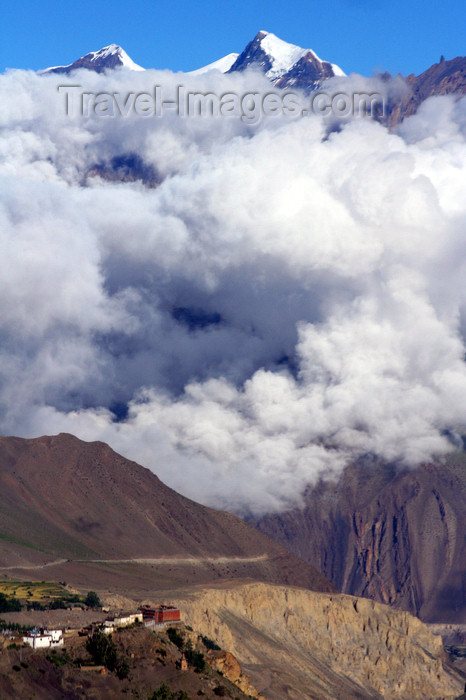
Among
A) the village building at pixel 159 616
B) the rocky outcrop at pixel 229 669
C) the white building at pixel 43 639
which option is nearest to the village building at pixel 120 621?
the village building at pixel 159 616

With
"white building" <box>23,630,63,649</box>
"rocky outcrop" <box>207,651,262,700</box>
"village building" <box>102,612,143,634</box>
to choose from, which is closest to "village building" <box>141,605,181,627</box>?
"village building" <box>102,612,143,634</box>

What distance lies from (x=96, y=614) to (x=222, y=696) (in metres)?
44.3

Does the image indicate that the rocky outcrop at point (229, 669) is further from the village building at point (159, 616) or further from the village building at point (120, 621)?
the village building at point (120, 621)

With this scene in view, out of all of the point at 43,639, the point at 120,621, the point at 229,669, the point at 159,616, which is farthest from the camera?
the point at 159,616

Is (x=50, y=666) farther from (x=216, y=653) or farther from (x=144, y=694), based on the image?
(x=216, y=653)

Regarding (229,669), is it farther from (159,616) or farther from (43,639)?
(43,639)

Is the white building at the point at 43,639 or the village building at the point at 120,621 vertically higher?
the village building at the point at 120,621

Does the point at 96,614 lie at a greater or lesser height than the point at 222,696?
greater

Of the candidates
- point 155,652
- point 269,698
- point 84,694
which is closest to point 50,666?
point 84,694

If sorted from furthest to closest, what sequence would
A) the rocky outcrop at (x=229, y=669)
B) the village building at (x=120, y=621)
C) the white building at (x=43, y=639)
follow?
the rocky outcrop at (x=229, y=669), the village building at (x=120, y=621), the white building at (x=43, y=639)

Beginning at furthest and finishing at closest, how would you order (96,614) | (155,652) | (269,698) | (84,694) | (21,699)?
(269,698) < (96,614) < (155,652) < (84,694) < (21,699)

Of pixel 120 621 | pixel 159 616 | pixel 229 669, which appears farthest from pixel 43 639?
pixel 229 669

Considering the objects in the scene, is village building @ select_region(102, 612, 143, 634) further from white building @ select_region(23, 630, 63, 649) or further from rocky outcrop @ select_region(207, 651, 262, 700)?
rocky outcrop @ select_region(207, 651, 262, 700)

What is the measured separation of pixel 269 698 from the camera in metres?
197
